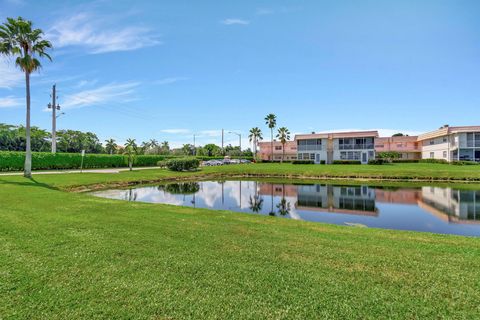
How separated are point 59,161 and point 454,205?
45938 mm

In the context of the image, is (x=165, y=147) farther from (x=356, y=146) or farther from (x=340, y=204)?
(x=340, y=204)

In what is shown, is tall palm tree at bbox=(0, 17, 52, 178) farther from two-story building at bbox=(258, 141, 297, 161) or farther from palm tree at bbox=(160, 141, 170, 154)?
palm tree at bbox=(160, 141, 170, 154)

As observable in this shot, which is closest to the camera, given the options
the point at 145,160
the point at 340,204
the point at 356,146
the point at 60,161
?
the point at 340,204

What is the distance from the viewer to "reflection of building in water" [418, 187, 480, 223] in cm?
1397

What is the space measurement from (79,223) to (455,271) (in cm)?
982

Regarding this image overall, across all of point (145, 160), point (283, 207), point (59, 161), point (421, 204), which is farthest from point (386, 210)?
point (145, 160)

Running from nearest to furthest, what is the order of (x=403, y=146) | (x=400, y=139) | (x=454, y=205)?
1. (x=454, y=205)
2. (x=403, y=146)
3. (x=400, y=139)

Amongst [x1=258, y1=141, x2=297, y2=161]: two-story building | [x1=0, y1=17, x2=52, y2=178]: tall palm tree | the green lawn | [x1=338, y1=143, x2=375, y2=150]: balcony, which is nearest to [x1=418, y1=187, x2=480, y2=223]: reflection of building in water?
the green lawn

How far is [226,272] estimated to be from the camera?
5242 millimetres

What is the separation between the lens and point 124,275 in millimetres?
5086

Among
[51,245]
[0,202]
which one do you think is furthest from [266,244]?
[0,202]

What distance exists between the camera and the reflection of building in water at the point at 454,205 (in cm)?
1397

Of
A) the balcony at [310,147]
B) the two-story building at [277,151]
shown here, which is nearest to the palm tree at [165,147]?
the two-story building at [277,151]

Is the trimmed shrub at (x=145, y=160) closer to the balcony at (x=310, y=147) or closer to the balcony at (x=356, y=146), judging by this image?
the balcony at (x=310, y=147)
